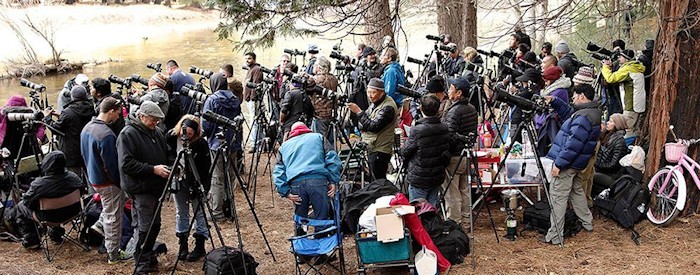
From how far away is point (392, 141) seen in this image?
608 cm

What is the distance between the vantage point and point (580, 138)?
201 inches

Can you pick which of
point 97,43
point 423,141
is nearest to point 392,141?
point 423,141

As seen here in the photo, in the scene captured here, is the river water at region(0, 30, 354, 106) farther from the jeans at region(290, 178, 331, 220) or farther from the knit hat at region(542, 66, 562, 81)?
the jeans at region(290, 178, 331, 220)

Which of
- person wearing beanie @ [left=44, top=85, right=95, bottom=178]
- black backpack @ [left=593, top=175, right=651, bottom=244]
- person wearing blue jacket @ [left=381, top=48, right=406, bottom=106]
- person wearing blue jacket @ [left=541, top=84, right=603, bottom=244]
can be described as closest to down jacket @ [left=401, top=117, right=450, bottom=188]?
person wearing blue jacket @ [left=541, top=84, right=603, bottom=244]

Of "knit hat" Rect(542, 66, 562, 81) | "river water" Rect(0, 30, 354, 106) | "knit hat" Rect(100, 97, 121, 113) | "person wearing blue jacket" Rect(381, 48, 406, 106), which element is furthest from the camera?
"river water" Rect(0, 30, 354, 106)

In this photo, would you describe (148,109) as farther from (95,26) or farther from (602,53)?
(95,26)

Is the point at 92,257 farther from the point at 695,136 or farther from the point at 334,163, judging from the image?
the point at 695,136

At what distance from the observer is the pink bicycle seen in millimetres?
5379

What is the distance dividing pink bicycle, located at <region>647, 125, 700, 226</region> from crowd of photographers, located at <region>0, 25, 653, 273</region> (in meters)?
0.56

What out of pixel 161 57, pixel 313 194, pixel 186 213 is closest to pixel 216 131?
pixel 186 213

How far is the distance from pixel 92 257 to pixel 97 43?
24908mm

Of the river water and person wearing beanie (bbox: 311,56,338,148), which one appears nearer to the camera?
person wearing beanie (bbox: 311,56,338,148)

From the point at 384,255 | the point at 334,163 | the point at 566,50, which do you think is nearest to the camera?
the point at 384,255

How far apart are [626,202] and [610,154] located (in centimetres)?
86
